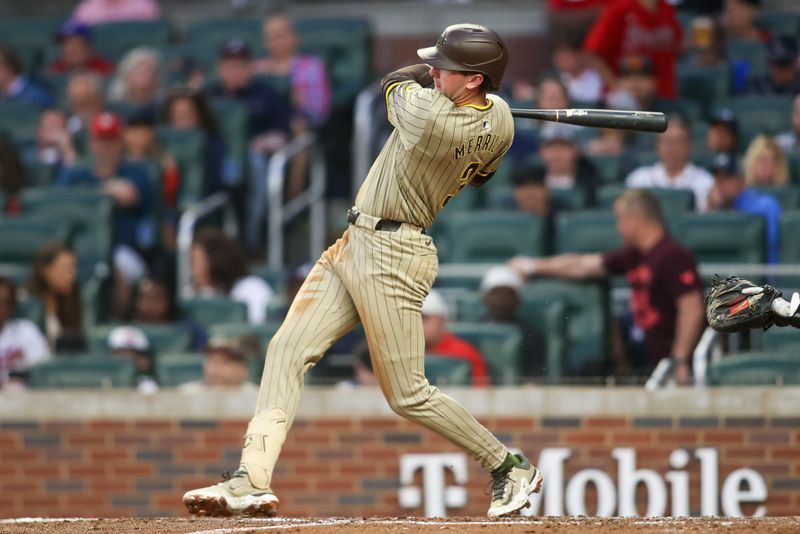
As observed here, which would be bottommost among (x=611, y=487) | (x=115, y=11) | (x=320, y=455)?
(x=611, y=487)

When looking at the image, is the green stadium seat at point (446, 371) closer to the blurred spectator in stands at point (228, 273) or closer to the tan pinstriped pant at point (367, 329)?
the blurred spectator in stands at point (228, 273)

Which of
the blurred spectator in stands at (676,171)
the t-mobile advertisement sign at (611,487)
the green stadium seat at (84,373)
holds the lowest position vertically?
the t-mobile advertisement sign at (611,487)

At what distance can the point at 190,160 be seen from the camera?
9.95 metres

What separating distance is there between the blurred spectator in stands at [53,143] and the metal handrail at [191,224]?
1231mm

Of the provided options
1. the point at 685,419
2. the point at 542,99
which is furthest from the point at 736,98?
the point at 685,419

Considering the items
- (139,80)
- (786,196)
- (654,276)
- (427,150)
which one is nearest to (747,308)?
(427,150)

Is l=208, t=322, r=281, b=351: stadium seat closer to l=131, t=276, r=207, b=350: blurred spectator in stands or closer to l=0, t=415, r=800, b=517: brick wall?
l=131, t=276, r=207, b=350: blurred spectator in stands

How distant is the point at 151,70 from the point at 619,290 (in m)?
4.67

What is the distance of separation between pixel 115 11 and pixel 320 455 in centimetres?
603

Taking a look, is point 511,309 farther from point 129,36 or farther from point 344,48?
point 129,36

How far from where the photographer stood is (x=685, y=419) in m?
7.48

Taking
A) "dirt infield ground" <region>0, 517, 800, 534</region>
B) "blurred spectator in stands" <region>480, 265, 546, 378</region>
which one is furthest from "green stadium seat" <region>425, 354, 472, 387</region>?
"dirt infield ground" <region>0, 517, 800, 534</region>

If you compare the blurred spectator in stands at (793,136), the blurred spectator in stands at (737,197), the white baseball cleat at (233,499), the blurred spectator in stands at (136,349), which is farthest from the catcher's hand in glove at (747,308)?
the blurred spectator in stands at (793,136)

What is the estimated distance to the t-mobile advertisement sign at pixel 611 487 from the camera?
24.4 feet
